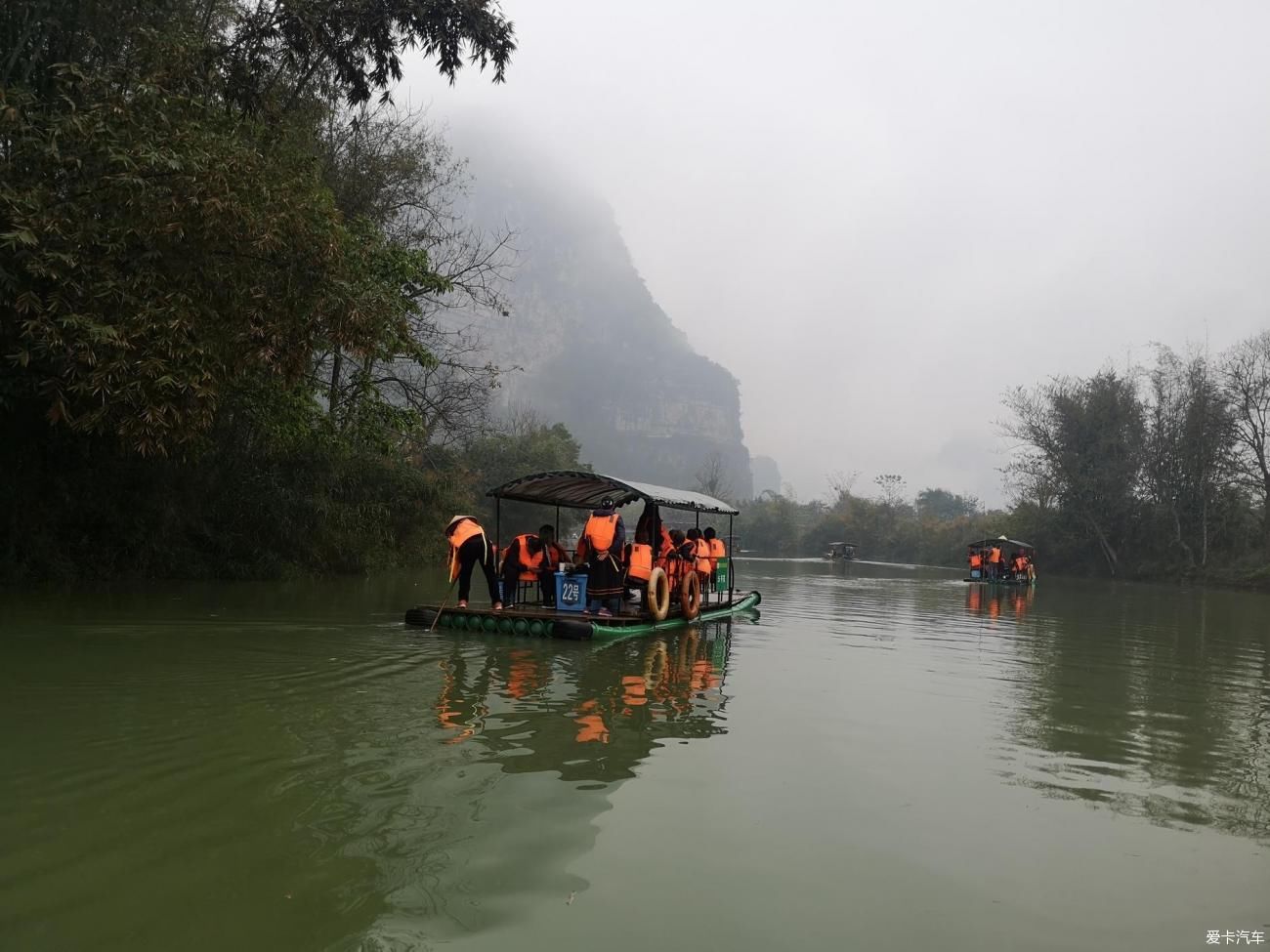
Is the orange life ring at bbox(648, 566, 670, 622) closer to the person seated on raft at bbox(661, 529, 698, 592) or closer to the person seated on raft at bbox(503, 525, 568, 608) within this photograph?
the person seated on raft at bbox(661, 529, 698, 592)

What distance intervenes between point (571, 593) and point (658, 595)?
1.23 meters

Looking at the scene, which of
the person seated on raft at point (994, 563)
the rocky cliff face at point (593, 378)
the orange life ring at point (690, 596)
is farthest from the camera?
the rocky cliff face at point (593, 378)

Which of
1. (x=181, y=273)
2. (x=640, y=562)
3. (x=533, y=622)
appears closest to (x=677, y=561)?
(x=640, y=562)

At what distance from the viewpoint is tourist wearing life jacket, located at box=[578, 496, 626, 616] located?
1182 centimetres

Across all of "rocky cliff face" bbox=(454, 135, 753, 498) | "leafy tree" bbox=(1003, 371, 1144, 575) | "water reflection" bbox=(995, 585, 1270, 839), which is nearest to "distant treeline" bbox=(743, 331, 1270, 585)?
"leafy tree" bbox=(1003, 371, 1144, 575)

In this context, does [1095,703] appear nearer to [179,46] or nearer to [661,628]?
[661,628]

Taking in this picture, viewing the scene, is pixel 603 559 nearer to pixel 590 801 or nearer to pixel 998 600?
pixel 590 801

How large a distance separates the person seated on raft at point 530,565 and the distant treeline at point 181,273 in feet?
11.5

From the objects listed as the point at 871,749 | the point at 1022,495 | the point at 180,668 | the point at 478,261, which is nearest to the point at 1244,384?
the point at 1022,495

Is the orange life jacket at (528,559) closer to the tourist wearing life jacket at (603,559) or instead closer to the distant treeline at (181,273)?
the tourist wearing life jacket at (603,559)

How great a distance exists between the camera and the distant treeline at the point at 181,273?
960 centimetres

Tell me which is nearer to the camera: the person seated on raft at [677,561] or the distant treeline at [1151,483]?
the person seated on raft at [677,561]

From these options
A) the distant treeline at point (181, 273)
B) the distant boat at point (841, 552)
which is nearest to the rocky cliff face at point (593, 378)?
the distant boat at point (841, 552)

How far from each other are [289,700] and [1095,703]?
7552 mm
